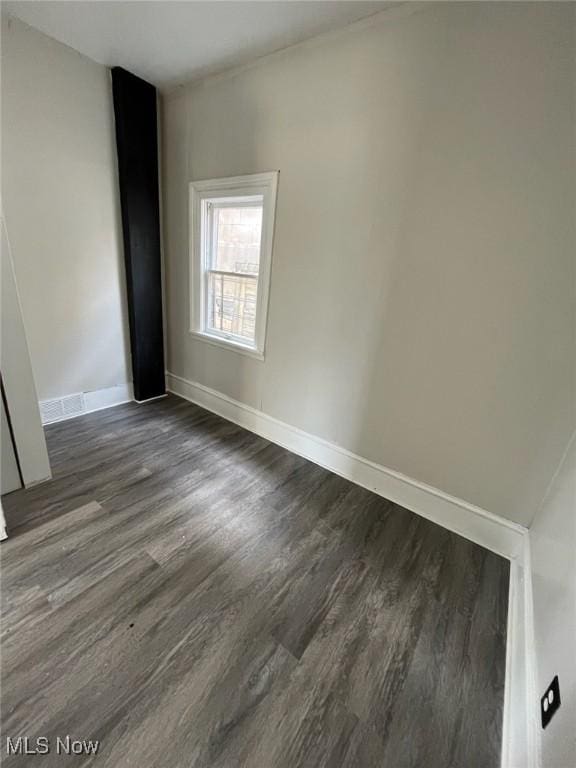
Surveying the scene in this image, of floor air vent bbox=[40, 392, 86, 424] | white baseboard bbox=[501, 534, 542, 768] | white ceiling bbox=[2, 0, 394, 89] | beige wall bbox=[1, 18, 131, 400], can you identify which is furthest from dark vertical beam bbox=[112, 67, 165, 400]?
white baseboard bbox=[501, 534, 542, 768]

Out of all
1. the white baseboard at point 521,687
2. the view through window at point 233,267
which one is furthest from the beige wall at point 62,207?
the white baseboard at point 521,687

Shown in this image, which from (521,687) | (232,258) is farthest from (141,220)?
(521,687)

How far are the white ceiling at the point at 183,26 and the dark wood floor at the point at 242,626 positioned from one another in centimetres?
278

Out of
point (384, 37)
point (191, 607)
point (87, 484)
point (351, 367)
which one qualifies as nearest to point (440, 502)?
point (351, 367)

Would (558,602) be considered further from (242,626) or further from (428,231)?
(428,231)

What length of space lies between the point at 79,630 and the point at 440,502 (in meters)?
1.94

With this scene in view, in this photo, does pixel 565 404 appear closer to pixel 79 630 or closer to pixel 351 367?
pixel 351 367

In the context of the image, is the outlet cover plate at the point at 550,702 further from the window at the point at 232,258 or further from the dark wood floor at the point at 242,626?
the window at the point at 232,258

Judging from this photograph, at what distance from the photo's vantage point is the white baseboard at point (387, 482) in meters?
1.78

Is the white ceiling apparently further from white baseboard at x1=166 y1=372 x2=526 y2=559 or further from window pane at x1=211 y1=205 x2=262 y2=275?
white baseboard at x1=166 y1=372 x2=526 y2=559

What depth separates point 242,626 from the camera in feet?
4.28

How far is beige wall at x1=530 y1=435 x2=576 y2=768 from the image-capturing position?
84 centimetres

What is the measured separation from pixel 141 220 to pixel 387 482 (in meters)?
2.98

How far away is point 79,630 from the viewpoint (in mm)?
1240
